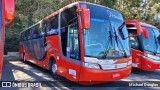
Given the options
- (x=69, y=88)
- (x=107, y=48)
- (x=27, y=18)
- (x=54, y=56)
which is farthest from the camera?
(x=27, y=18)

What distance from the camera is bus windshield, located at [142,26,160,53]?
10898 millimetres

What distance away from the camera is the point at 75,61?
7.04 metres

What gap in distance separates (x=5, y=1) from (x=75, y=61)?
352 cm

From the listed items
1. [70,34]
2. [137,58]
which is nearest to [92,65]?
[70,34]

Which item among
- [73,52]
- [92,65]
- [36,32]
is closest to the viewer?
[92,65]

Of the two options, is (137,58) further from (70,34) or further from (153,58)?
(70,34)

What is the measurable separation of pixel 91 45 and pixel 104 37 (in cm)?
58

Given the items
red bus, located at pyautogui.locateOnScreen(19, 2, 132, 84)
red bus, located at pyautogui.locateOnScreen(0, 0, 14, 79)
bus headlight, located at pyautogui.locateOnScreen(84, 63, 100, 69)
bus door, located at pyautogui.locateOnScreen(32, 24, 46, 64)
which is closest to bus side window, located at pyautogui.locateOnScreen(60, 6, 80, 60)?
red bus, located at pyautogui.locateOnScreen(19, 2, 132, 84)

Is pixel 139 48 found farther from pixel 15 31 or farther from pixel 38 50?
pixel 15 31

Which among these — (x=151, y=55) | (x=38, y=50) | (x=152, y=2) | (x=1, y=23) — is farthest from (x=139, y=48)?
(x=152, y=2)

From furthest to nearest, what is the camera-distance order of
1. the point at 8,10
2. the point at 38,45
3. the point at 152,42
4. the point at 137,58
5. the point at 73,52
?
the point at 38,45, the point at 152,42, the point at 137,58, the point at 73,52, the point at 8,10

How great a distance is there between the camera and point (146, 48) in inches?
426

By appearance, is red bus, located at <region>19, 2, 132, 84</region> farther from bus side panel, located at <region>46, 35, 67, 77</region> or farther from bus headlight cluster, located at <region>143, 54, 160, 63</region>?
bus headlight cluster, located at <region>143, 54, 160, 63</region>

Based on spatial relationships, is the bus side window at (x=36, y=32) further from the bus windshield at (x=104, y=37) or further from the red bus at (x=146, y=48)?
the bus windshield at (x=104, y=37)
